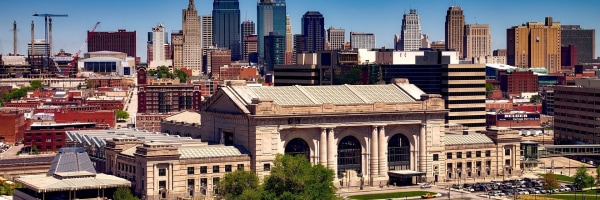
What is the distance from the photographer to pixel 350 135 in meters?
168

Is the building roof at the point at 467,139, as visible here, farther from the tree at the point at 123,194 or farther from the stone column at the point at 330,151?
the tree at the point at 123,194

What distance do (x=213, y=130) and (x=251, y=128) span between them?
39.8 feet

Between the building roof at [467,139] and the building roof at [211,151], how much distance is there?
31.7 metres

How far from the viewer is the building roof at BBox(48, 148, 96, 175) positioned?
15475 centimetres

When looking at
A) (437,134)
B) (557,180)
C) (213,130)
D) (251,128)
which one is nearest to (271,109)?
(251,128)

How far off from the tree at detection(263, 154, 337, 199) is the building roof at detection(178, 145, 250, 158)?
14.7m

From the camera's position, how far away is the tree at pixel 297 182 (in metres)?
140

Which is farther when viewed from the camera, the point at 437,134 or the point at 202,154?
the point at 437,134

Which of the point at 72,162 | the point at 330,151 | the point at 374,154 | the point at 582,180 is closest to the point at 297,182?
the point at 330,151

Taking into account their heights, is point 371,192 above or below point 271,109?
below

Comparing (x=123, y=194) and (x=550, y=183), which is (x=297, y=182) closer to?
(x=123, y=194)

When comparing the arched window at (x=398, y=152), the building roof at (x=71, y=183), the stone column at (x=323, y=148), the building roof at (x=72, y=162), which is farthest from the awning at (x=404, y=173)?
the building roof at (x=72, y=162)

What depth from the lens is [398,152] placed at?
172000 millimetres

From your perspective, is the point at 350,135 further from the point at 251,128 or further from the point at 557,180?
the point at 557,180
